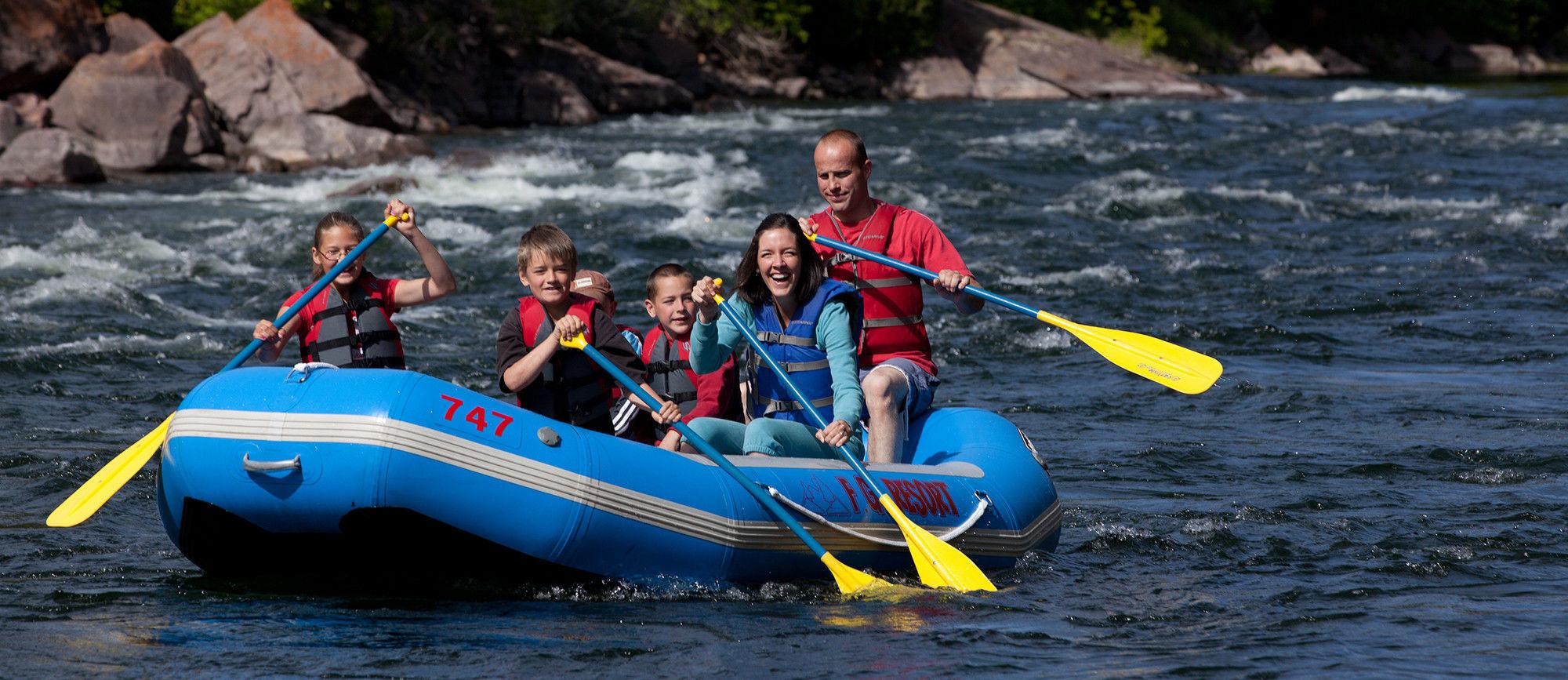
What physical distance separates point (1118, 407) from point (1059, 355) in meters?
1.22

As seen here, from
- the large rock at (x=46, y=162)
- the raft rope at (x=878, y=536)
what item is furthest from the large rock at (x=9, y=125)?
the raft rope at (x=878, y=536)

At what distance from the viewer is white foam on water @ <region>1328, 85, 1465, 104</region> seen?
24.6 metres

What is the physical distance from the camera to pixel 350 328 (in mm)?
5148

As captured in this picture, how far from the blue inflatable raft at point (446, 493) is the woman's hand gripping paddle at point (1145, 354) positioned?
3.35 feet

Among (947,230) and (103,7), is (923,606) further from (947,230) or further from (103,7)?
(103,7)

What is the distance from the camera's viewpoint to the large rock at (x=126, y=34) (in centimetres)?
1770

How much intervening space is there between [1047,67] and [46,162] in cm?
1758

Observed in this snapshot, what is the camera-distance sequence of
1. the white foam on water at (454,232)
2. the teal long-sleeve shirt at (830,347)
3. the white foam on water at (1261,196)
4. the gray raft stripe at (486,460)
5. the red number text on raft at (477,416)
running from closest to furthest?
the gray raft stripe at (486,460), the red number text on raft at (477,416), the teal long-sleeve shirt at (830,347), the white foam on water at (454,232), the white foam on water at (1261,196)

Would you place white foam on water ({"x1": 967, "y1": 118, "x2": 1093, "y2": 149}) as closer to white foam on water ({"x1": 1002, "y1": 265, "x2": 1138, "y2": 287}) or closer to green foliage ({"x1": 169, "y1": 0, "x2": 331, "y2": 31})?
white foam on water ({"x1": 1002, "y1": 265, "x2": 1138, "y2": 287})

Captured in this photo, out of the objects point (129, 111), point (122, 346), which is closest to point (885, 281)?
point (122, 346)

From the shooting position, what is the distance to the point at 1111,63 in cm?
2819

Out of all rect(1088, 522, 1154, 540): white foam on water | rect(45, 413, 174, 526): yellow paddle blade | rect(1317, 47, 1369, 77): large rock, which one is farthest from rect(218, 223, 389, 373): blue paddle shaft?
rect(1317, 47, 1369, 77): large rock

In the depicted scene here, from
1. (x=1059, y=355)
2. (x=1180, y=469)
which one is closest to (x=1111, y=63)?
(x=1059, y=355)

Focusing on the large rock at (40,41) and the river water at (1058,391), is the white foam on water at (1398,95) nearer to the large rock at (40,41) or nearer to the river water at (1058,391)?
the river water at (1058,391)
